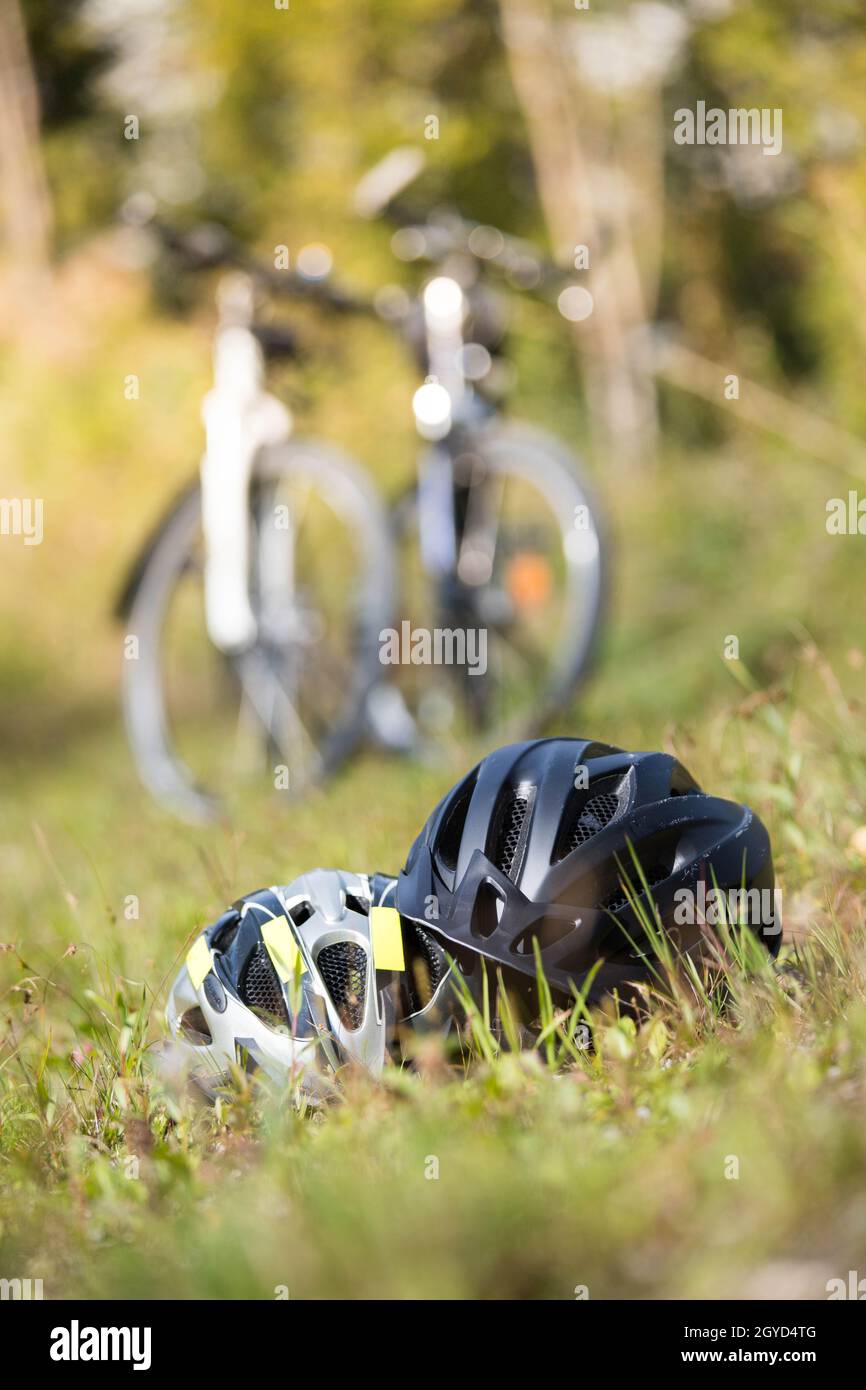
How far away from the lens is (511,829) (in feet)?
7.79

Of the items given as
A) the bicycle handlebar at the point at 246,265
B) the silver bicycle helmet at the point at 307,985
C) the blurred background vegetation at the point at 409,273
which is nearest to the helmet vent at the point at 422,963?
the silver bicycle helmet at the point at 307,985

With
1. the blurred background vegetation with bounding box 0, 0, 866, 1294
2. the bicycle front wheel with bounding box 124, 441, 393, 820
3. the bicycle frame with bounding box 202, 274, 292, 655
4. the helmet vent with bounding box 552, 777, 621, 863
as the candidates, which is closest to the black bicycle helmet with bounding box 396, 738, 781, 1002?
the helmet vent with bounding box 552, 777, 621, 863

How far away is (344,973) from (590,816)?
0.48 meters

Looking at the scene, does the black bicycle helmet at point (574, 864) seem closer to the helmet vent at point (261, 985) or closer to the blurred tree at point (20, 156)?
the helmet vent at point (261, 985)

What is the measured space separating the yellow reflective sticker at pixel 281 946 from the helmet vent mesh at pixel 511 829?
355mm

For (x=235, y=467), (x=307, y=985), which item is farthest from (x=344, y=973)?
(x=235, y=467)

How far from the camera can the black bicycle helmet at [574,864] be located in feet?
7.45

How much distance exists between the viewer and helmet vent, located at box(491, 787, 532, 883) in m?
2.33

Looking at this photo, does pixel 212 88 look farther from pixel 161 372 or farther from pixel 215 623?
pixel 215 623

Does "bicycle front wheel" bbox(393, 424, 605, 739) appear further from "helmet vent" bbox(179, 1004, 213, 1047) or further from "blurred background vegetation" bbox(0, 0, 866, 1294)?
"helmet vent" bbox(179, 1004, 213, 1047)

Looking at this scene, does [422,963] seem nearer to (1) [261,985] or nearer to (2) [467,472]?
(1) [261,985]

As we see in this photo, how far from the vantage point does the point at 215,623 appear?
5.58 meters
